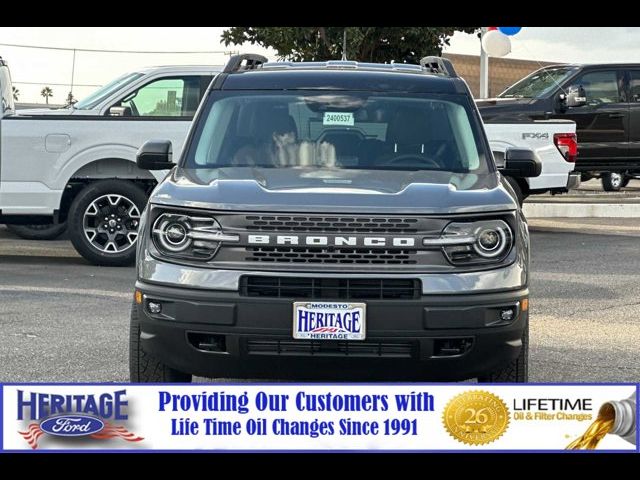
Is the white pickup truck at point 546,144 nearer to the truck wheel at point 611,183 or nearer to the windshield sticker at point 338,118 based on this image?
the windshield sticker at point 338,118

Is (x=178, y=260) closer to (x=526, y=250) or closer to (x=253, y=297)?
(x=253, y=297)

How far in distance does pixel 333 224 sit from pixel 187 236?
27.1 inches

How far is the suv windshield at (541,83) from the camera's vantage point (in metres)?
17.4

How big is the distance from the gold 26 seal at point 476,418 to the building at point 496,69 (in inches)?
1650

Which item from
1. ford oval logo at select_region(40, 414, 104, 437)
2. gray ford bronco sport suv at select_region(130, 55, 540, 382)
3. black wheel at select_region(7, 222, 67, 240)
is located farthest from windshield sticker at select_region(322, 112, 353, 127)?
black wheel at select_region(7, 222, 67, 240)

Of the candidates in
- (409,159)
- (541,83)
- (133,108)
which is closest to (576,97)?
(541,83)

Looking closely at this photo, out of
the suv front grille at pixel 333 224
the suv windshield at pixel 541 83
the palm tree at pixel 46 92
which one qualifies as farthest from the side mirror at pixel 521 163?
the palm tree at pixel 46 92

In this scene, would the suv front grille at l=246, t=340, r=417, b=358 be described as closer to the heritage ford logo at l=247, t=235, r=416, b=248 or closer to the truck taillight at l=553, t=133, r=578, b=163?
the heritage ford logo at l=247, t=235, r=416, b=248

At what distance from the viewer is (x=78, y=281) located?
11016 millimetres

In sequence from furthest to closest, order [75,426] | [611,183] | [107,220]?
[611,183] → [107,220] → [75,426]

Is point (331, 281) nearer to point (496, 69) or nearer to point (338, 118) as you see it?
point (338, 118)

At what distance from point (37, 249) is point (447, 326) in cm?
916

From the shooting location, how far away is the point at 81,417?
5133 mm

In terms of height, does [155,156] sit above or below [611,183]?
above
